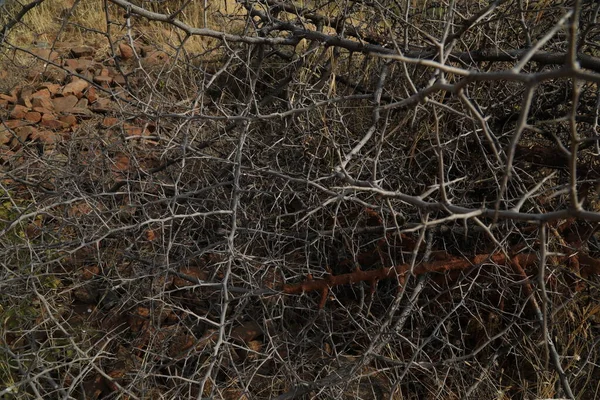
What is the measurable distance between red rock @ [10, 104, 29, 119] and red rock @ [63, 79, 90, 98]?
28cm

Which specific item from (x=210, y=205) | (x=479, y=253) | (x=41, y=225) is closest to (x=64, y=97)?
(x=41, y=225)

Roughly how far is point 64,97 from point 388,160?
2485mm

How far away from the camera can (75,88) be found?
4.14 meters

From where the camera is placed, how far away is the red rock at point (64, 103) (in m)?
3.97

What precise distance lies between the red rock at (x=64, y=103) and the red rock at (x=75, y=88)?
54 mm

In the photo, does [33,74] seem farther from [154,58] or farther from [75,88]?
[154,58]

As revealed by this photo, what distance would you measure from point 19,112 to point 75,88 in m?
0.40

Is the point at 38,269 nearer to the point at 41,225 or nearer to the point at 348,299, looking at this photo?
the point at 41,225

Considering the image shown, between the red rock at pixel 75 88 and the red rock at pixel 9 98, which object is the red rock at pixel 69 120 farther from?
the red rock at pixel 9 98

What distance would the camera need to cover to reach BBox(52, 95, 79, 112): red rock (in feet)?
13.0

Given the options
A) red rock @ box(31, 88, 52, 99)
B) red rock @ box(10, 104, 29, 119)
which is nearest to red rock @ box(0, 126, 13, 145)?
red rock @ box(10, 104, 29, 119)

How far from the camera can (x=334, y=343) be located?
7.92 ft

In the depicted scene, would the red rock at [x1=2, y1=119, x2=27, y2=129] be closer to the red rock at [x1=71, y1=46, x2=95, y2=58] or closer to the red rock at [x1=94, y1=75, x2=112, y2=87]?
the red rock at [x1=94, y1=75, x2=112, y2=87]

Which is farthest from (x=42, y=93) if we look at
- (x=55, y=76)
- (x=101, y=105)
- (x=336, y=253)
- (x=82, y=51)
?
(x=336, y=253)
